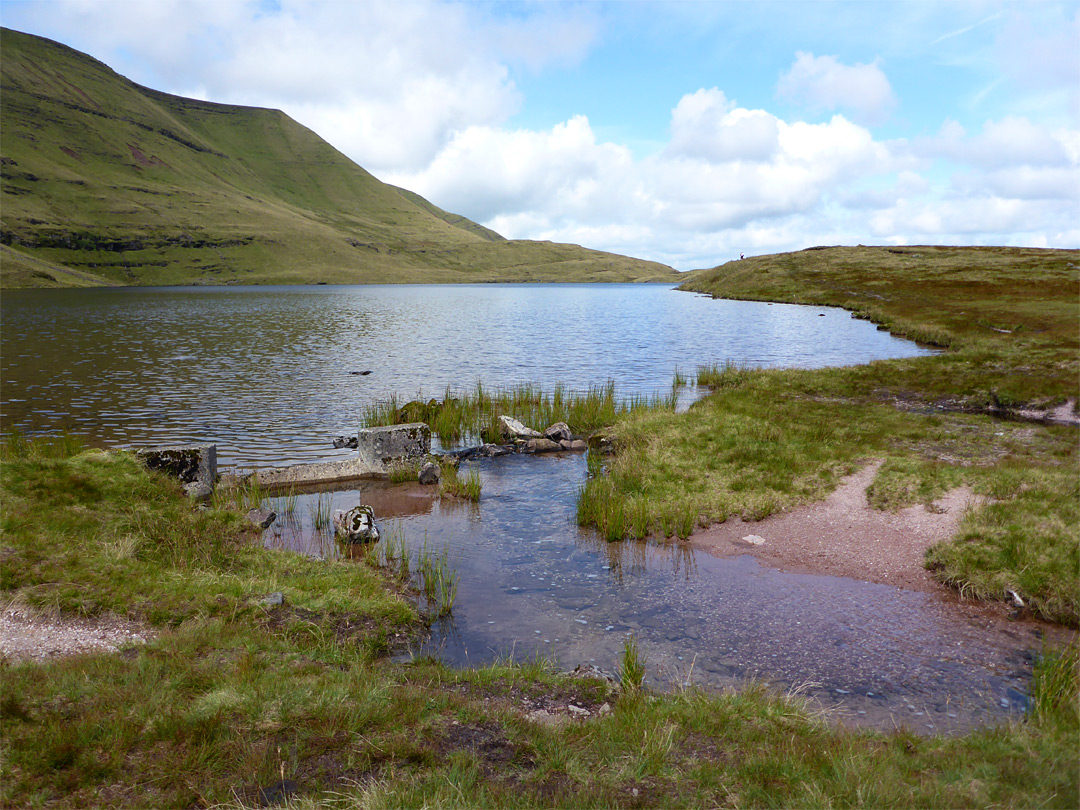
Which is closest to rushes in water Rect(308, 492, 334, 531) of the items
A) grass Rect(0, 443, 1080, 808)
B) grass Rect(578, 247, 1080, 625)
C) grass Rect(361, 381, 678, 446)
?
grass Rect(0, 443, 1080, 808)

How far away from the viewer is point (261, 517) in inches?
661

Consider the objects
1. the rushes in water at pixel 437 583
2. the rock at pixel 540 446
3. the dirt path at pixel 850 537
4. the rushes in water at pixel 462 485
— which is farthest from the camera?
the rock at pixel 540 446

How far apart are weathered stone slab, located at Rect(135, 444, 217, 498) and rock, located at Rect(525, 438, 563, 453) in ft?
Answer: 38.1

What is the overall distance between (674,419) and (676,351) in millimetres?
33188

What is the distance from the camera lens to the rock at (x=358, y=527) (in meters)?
15.8

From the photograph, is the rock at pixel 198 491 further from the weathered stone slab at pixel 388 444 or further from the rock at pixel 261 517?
the weathered stone slab at pixel 388 444

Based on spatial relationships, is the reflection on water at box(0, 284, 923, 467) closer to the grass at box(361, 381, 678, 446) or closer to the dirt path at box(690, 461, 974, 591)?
the grass at box(361, 381, 678, 446)

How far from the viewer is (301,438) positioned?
26781mm

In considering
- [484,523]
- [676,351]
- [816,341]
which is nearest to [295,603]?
[484,523]

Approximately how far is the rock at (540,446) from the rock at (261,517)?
10729 millimetres

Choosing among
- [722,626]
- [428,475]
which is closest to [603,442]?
[428,475]

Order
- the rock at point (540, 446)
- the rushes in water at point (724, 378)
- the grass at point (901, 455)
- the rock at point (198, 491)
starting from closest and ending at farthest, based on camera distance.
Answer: the grass at point (901, 455), the rock at point (198, 491), the rock at point (540, 446), the rushes in water at point (724, 378)

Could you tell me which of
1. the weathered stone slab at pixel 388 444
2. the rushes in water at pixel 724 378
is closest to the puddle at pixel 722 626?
the weathered stone slab at pixel 388 444

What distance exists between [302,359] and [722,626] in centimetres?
4445
